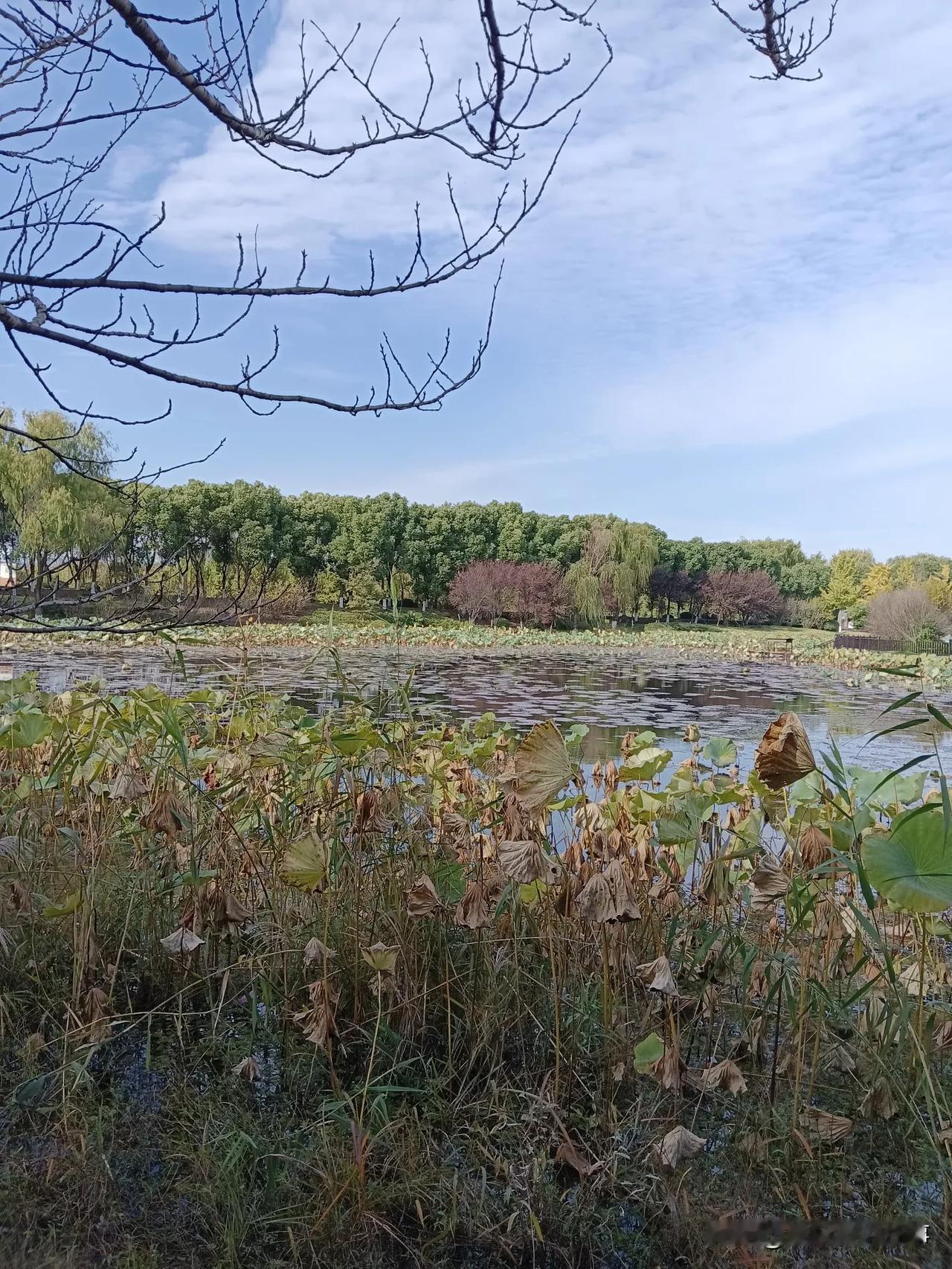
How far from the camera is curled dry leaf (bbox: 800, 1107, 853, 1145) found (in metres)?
1.54

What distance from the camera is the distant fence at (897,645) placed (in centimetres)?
2803

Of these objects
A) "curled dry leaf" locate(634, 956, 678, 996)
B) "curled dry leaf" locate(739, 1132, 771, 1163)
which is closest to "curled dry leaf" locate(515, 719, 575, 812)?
"curled dry leaf" locate(634, 956, 678, 996)

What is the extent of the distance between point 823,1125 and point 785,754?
25.3 inches

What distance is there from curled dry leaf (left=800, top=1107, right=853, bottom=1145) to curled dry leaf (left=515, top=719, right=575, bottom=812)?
2.34ft

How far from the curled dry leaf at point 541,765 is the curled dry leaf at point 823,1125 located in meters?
0.71

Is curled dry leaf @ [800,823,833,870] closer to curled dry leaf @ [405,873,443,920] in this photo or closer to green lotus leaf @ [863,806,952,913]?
green lotus leaf @ [863,806,952,913]

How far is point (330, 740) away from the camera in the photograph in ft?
7.54

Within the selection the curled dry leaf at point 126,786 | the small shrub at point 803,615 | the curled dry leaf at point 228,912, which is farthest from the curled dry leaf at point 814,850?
the small shrub at point 803,615

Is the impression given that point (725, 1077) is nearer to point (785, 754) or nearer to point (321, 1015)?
point (785, 754)

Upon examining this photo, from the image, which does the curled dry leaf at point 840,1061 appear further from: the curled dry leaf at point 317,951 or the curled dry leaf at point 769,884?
the curled dry leaf at point 317,951

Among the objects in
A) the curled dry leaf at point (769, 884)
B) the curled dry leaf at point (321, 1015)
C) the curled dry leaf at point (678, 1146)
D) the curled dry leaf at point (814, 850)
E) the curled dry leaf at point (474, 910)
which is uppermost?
the curled dry leaf at point (814, 850)

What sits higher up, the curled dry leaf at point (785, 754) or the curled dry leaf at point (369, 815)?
the curled dry leaf at point (785, 754)

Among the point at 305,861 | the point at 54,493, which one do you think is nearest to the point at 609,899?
the point at 305,861

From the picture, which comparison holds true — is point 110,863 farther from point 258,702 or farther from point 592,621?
point 592,621
